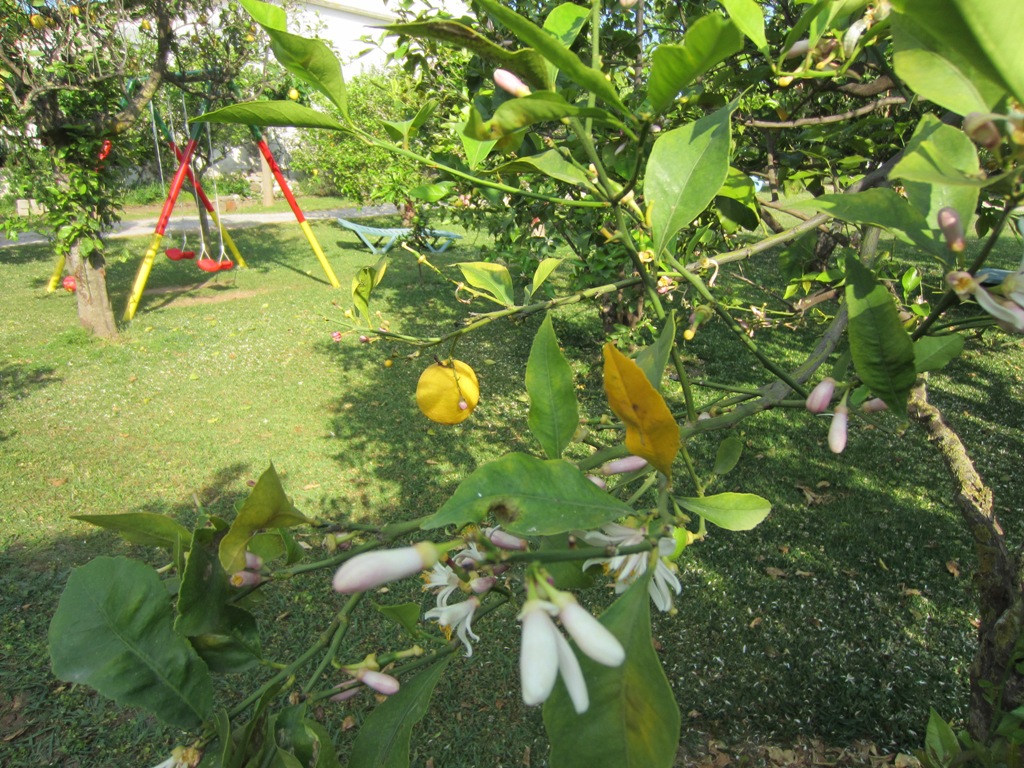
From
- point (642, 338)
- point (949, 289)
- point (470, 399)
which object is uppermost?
point (949, 289)

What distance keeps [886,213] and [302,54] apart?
1.12 ft

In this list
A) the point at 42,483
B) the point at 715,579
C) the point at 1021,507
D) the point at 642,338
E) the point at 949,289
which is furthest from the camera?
the point at 642,338

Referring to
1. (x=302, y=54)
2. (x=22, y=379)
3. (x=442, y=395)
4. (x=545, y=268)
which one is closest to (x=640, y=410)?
(x=302, y=54)

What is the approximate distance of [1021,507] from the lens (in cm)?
275

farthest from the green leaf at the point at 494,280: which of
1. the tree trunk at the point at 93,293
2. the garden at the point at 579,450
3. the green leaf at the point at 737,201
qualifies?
the tree trunk at the point at 93,293

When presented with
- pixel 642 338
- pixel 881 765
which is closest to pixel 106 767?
pixel 881 765

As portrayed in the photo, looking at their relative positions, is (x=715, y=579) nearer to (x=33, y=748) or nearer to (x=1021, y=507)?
(x=1021, y=507)

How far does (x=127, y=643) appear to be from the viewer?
0.42 metres

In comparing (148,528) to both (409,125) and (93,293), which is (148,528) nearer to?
(409,125)

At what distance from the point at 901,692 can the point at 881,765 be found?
276 mm

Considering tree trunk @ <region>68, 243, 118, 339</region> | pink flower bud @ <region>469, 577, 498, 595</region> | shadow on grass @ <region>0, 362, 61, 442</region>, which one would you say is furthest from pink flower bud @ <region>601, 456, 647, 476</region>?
tree trunk @ <region>68, 243, 118, 339</region>

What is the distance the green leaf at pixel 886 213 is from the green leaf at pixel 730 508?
181 millimetres

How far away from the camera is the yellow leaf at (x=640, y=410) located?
0.33 m

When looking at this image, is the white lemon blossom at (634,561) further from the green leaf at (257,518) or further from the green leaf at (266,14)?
the green leaf at (266,14)
